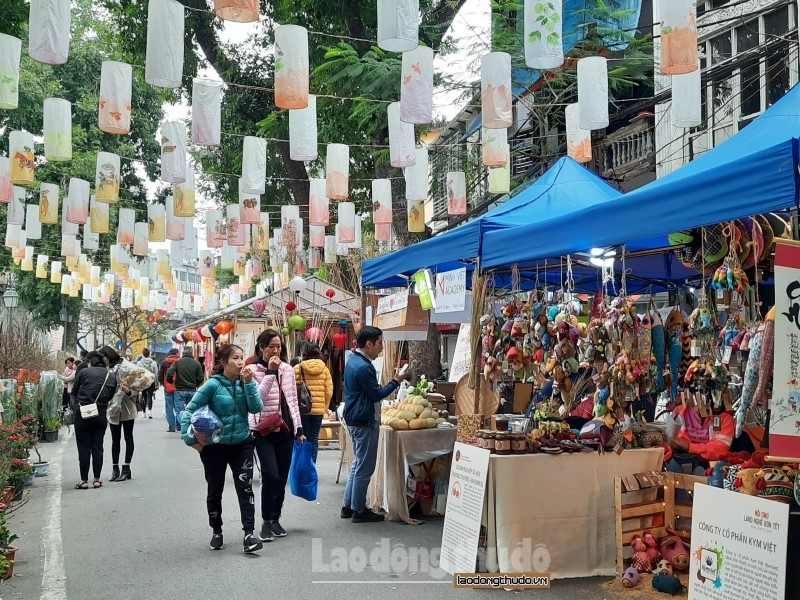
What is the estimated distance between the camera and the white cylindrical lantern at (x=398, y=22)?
698 cm

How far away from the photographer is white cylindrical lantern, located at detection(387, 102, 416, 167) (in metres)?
10.2

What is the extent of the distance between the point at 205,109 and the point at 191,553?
17.7 ft

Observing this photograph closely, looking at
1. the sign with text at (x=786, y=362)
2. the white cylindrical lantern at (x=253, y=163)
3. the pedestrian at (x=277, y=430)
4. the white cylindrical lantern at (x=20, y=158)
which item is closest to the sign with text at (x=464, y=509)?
the pedestrian at (x=277, y=430)

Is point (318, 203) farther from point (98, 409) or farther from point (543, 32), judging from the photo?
point (543, 32)

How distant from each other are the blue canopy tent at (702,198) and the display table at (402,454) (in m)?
2.41

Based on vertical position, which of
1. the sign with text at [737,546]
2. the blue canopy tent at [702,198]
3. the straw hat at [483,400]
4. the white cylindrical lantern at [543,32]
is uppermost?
the white cylindrical lantern at [543,32]

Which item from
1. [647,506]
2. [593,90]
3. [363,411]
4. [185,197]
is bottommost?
[647,506]

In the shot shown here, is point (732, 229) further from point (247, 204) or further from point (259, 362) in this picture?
point (247, 204)

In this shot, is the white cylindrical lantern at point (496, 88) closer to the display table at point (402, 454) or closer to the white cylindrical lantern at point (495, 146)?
the white cylindrical lantern at point (495, 146)

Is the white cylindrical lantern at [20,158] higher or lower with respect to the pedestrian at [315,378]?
higher

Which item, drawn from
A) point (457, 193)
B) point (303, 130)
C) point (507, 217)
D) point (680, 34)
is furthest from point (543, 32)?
point (457, 193)

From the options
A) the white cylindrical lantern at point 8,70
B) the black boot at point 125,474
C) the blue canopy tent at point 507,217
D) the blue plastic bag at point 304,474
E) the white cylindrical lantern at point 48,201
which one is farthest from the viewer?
the white cylindrical lantern at point 48,201

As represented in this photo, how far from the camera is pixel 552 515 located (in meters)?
5.88

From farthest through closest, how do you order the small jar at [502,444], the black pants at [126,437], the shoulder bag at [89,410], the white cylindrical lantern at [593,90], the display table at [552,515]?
Answer: the black pants at [126,437]
the shoulder bag at [89,410]
the white cylindrical lantern at [593,90]
the small jar at [502,444]
the display table at [552,515]
